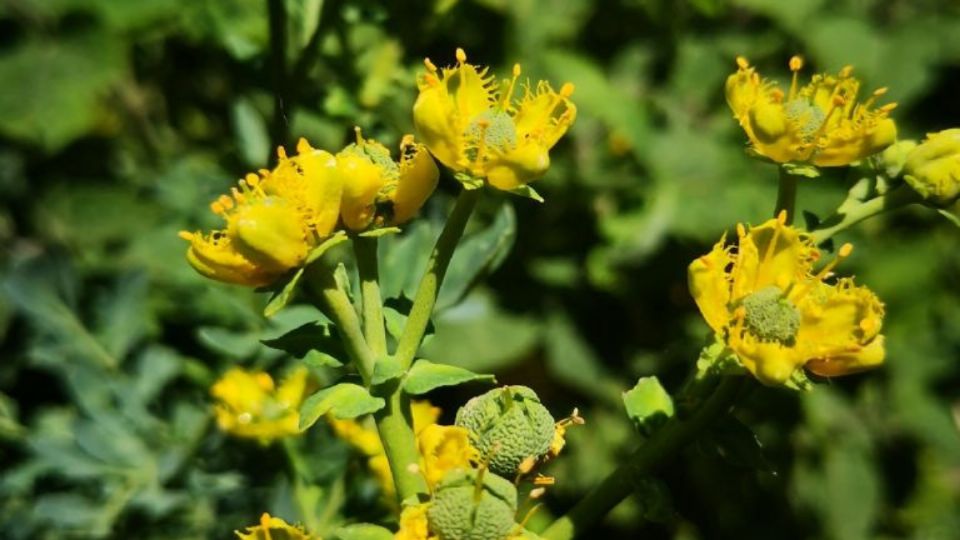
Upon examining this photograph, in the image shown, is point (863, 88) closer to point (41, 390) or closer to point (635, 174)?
point (635, 174)

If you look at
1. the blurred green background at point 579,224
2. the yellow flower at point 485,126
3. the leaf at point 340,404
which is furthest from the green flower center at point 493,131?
the blurred green background at point 579,224

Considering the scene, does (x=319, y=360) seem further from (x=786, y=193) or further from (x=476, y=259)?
(x=786, y=193)

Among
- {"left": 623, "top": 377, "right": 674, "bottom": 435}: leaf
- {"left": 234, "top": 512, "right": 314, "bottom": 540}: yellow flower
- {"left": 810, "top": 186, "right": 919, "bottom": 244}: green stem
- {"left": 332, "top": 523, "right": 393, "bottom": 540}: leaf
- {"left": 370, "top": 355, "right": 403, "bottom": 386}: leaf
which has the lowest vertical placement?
{"left": 234, "top": 512, "right": 314, "bottom": 540}: yellow flower

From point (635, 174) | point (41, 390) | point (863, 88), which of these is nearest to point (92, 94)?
point (41, 390)

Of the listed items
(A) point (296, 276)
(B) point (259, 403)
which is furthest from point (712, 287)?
(B) point (259, 403)

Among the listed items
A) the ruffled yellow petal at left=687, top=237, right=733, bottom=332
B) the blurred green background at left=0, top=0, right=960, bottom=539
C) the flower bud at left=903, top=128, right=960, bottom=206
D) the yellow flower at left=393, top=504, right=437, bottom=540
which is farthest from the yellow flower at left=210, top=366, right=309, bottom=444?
the flower bud at left=903, top=128, right=960, bottom=206

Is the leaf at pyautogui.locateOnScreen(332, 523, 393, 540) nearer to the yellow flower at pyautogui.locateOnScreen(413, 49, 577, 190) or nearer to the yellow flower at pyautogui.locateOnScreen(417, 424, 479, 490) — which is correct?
the yellow flower at pyautogui.locateOnScreen(417, 424, 479, 490)

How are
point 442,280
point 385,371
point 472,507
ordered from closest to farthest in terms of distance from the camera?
point 472,507 < point 385,371 < point 442,280
